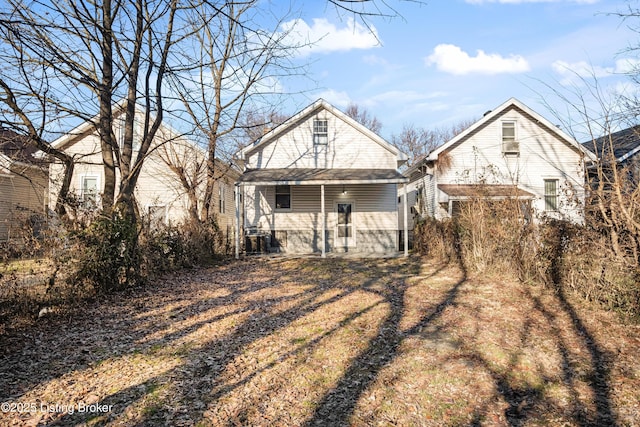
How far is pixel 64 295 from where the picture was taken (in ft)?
22.3

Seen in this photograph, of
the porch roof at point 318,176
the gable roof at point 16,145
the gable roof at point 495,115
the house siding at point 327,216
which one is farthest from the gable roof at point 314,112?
the gable roof at point 16,145

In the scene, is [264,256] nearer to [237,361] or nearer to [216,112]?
[216,112]

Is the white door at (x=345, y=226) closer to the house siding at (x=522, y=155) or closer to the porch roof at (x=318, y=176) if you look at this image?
the porch roof at (x=318, y=176)

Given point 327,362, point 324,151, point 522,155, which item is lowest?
point 327,362

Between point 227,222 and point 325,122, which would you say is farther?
point 227,222

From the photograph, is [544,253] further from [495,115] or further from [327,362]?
[495,115]

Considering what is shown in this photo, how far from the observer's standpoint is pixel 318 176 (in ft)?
52.9

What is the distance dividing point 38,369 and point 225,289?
476cm

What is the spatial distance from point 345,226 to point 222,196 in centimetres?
762

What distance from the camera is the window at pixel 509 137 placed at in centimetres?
1845

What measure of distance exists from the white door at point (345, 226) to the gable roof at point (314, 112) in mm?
3156

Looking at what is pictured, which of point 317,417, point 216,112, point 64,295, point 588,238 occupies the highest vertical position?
point 216,112

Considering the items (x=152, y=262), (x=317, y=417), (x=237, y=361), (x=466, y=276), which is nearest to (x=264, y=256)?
(x=152, y=262)

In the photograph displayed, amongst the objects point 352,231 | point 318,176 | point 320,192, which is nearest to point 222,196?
point 320,192
